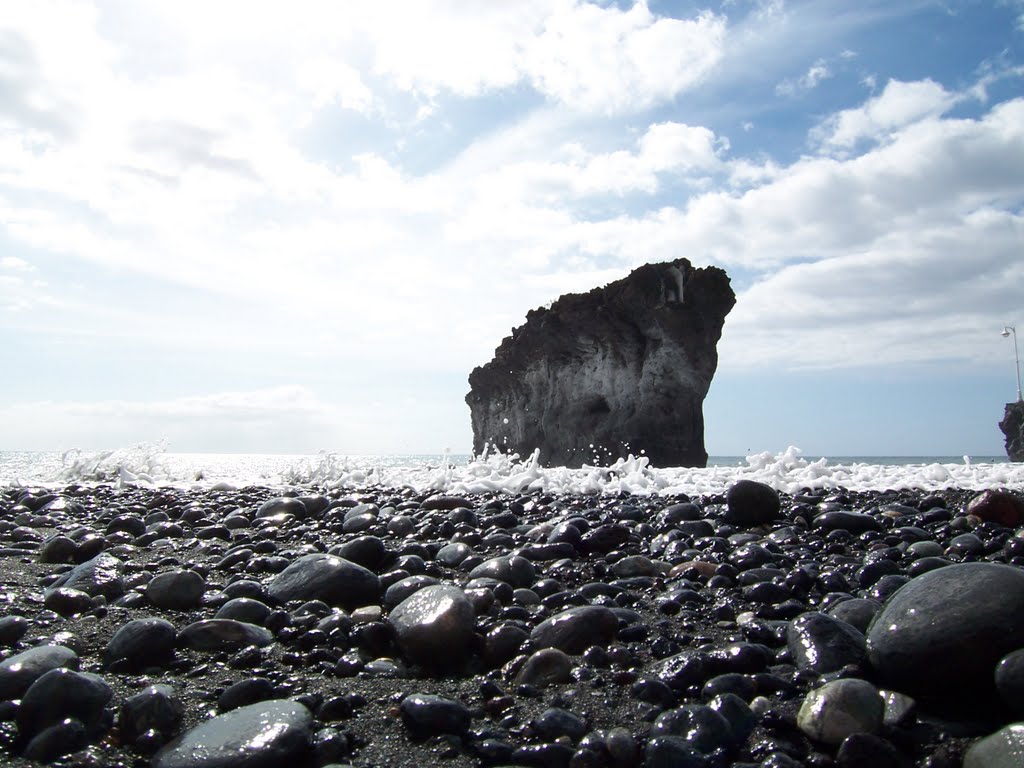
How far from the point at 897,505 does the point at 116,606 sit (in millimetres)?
5792

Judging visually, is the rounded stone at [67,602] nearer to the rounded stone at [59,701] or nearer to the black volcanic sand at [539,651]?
the black volcanic sand at [539,651]

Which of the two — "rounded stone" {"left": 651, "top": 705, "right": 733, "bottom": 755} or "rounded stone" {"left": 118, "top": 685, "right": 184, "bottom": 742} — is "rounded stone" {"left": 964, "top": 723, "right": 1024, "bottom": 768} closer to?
"rounded stone" {"left": 651, "top": 705, "right": 733, "bottom": 755}

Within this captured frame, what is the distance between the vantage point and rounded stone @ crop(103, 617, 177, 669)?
2.80m

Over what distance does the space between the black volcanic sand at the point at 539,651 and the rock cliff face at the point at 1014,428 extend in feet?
128

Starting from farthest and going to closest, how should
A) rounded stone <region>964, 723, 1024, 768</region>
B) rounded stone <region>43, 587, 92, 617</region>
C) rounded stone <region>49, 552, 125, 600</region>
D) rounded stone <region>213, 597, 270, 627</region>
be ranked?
rounded stone <region>49, 552, 125, 600</region>
rounded stone <region>43, 587, 92, 617</region>
rounded stone <region>213, 597, 270, 627</region>
rounded stone <region>964, 723, 1024, 768</region>

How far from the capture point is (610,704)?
2346mm

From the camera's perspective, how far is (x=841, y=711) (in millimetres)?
2104

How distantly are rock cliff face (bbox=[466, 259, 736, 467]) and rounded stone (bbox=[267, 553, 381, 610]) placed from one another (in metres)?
25.3

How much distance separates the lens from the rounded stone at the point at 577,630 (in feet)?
9.30

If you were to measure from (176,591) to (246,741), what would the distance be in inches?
69.6

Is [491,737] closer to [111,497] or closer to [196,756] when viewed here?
[196,756]

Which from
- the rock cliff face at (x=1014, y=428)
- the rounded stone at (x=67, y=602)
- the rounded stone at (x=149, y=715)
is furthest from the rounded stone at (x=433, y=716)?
the rock cliff face at (x=1014, y=428)

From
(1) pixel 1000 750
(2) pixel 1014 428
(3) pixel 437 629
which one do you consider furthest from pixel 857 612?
(2) pixel 1014 428

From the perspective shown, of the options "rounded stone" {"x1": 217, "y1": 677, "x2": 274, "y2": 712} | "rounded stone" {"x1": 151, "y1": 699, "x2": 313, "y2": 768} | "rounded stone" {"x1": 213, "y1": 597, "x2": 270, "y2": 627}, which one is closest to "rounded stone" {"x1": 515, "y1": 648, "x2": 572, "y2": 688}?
"rounded stone" {"x1": 151, "y1": 699, "x2": 313, "y2": 768}
